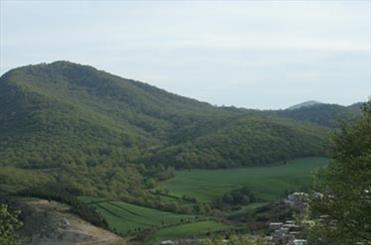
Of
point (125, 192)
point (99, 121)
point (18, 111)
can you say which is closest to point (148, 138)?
point (99, 121)

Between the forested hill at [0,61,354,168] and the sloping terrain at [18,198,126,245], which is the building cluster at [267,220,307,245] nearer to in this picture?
the sloping terrain at [18,198,126,245]

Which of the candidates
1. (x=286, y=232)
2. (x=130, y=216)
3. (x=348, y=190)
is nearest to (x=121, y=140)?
(x=130, y=216)

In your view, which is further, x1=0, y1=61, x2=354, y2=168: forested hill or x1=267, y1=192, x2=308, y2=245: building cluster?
x1=0, y1=61, x2=354, y2=168: forested hill

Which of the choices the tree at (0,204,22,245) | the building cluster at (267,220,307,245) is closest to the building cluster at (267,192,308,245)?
the building cluster at (267,220,307,245)

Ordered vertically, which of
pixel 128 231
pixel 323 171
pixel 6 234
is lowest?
pixel 128 231

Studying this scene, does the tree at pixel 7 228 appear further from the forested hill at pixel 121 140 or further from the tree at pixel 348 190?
the forested hill at pixel 121 140

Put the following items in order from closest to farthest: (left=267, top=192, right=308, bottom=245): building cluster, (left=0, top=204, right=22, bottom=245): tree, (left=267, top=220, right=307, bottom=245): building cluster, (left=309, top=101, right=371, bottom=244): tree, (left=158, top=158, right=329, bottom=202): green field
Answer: (left=309, top=101, right=371, bottom=244): tree, (left=0, top=204, right=22, bottom=245): tree, (left=267, top=192, right=308, bottom=245): building cluster, (left=267, top=220, right=307, bottom=245): building cluster, (left=158, top=158, right=329, bottom=202): green field

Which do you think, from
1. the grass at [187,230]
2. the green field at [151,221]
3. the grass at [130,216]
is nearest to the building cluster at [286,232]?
the grass at [187,230]

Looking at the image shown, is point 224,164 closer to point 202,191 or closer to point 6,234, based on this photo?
point 202,191
